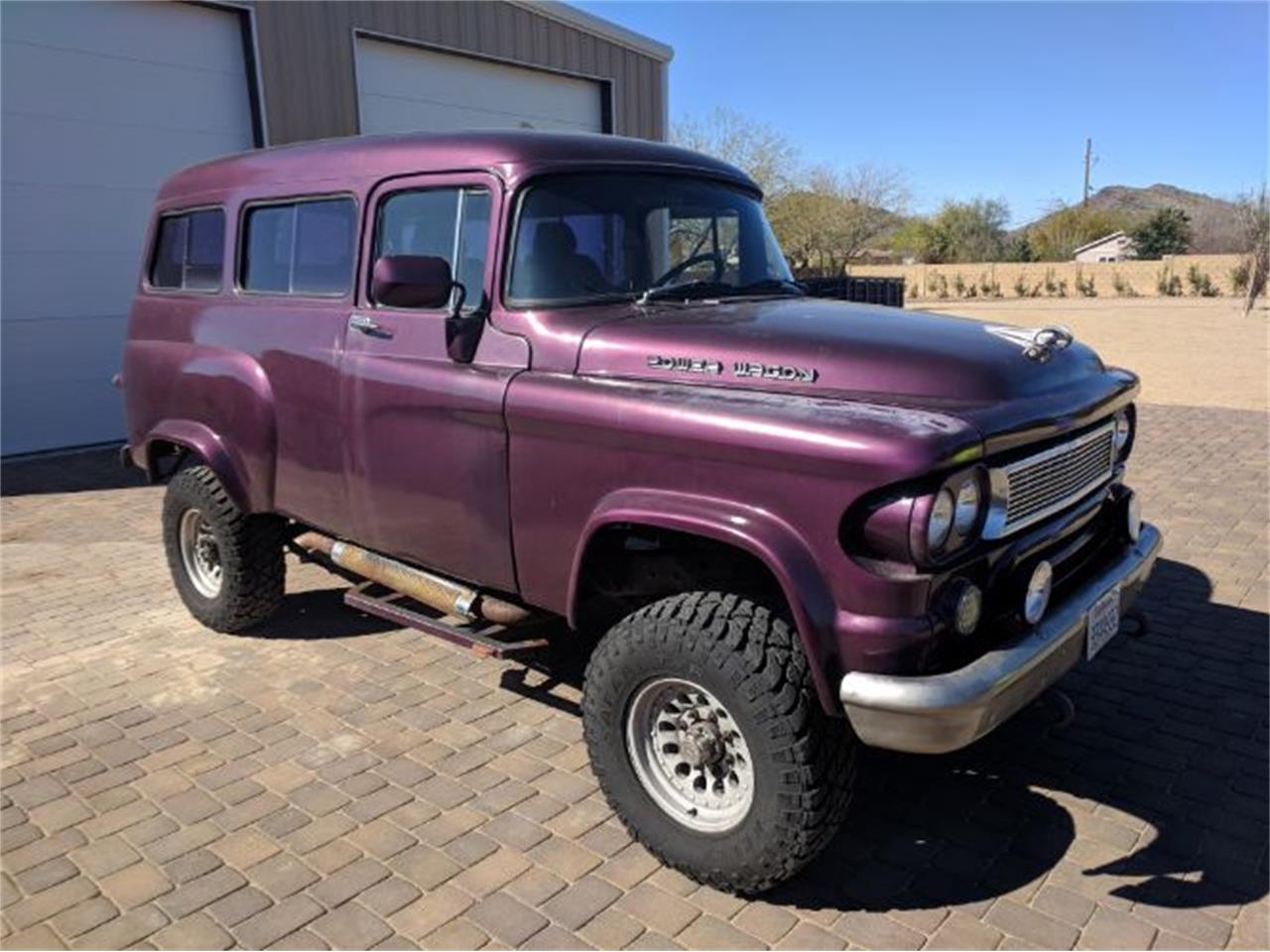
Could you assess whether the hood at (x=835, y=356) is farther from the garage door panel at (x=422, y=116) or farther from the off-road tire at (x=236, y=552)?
the garage door panel at (x=422, y=116)

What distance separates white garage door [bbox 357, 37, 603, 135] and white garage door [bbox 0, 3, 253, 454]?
1557mm

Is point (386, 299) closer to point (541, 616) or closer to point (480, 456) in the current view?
point (480, 456)

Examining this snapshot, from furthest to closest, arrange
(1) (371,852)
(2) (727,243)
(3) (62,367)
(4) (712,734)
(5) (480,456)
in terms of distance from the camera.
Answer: (3) (62,367) < (2) (727,243) < (5) (480,456) < (1) (371,852) < (4) (712,734)

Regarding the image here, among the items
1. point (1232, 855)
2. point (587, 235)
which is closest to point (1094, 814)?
point (1232, 855)

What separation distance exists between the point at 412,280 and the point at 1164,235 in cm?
5837

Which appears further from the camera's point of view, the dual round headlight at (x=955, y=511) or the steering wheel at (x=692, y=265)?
the steering wheel at (x=692, y=265)

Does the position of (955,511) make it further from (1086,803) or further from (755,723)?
(1086,803)

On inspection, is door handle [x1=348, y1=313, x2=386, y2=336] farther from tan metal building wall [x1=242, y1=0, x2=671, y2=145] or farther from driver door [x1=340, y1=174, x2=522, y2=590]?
tan metal building wall [x1=242, y1=0, x2=671, y2=145]

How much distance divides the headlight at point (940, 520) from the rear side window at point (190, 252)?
3.75 meters

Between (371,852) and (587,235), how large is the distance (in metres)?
2.23

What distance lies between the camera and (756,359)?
2990 millimetres

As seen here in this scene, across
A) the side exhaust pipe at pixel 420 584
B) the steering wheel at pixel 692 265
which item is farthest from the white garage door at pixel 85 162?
the steering wheel at pixel 692 265

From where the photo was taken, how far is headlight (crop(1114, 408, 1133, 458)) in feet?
11.9

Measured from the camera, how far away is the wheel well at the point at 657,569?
3.00m
